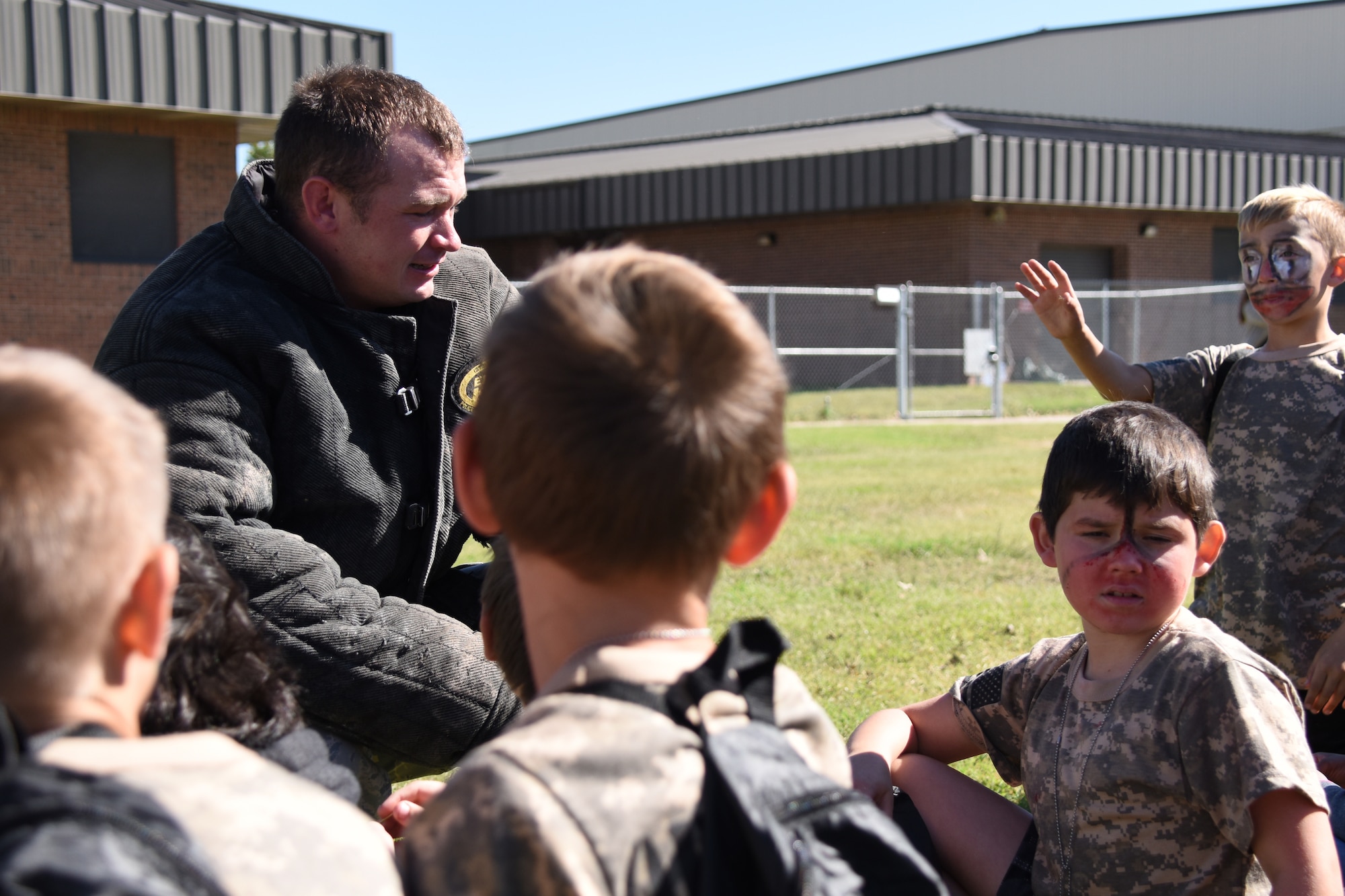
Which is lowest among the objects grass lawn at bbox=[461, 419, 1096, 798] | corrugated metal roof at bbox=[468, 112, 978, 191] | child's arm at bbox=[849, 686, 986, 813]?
grass lawn at bbox=[461, 419, 1096, 798]

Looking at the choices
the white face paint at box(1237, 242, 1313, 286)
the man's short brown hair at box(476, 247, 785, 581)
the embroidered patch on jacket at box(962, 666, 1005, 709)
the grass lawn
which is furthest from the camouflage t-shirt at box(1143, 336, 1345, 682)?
the man's short brown hair at box(476, 247, 785, 581)

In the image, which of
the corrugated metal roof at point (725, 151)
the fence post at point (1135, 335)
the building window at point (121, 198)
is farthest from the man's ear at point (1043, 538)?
the corrugated metal roof at point (725, 151)

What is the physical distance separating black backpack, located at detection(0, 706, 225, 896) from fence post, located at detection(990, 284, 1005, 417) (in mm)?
16781

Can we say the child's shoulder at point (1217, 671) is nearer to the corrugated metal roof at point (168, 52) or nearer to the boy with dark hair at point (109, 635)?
the boy with dark hair at point (109, 635)

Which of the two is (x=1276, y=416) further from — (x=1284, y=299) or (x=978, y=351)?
(x=978, y=351)

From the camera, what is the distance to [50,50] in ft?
49.6

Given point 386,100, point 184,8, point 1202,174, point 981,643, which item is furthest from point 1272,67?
point 386,100

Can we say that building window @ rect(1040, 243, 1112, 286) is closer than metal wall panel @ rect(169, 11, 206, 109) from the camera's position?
No

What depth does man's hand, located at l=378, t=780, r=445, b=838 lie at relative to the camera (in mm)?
2434

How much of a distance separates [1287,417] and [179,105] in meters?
15.3

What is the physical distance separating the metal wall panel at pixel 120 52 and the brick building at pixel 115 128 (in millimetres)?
14

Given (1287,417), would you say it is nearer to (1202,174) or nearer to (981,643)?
(981,643)

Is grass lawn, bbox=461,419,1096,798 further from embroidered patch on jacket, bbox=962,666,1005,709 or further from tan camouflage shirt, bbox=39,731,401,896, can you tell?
tan camouflage shirt, bbox=39,731,401,896

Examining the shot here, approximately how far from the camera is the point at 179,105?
630 inches
